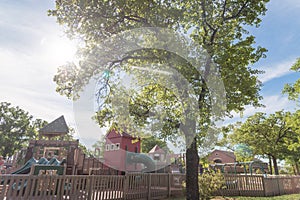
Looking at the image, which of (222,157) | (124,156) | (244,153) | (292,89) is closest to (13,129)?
(124,156)

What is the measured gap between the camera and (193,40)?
6199 millimetres

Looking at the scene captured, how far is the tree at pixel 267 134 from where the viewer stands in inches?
634

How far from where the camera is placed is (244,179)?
9.01m

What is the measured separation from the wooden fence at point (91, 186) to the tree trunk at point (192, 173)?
6.19 ft

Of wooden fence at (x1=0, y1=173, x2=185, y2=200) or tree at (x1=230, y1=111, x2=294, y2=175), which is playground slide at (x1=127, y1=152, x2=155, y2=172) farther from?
tree at (x1=230, y1=111, x2=294, y2=175)

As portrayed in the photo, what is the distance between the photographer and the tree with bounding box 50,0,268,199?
18.2 ft

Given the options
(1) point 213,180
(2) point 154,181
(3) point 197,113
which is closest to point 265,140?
(1) point 213,180

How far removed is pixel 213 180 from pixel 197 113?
11.8ft

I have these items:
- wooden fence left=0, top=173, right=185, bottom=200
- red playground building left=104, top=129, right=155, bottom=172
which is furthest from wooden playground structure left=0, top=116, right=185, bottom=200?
red playground building left=104, top=129, right=155, bottom=172

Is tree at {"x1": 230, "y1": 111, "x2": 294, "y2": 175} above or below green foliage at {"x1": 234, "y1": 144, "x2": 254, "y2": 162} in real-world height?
above

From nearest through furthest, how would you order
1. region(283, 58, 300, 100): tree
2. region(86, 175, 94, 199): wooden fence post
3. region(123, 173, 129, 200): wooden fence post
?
region(86, 175, 94, 199): wooden fence post, region(123, 173, 129, 200): wooden fence post, region(283, 58, 300, 100): tree

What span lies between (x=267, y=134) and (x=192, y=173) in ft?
46.5

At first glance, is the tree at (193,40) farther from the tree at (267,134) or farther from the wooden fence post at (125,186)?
the tree at (267,134)

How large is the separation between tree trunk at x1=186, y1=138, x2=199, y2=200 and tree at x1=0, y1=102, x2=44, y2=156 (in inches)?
1161
